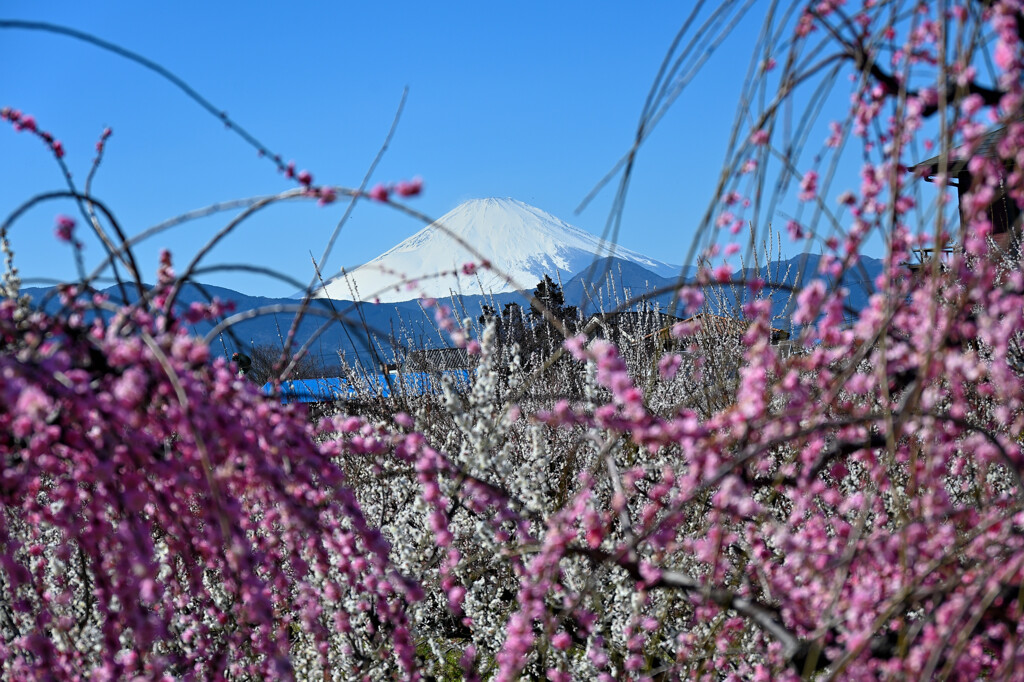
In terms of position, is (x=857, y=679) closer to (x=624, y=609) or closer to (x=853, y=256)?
(x=853, y=256)

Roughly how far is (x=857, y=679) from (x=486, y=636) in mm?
1894

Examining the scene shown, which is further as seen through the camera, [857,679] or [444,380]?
[444,380]

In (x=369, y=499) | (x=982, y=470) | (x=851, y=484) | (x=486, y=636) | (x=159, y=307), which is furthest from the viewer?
(x=851, y=484)

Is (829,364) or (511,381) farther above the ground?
(511,381)

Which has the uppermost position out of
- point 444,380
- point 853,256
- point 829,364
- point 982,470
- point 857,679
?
point 444,380

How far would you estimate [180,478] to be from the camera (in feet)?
4.91

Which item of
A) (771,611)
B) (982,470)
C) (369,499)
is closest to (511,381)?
(369,499)

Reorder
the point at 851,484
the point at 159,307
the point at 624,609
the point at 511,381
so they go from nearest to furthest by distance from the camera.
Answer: the point at 159,307 → the point at 624,609 → the point at 851,484 → the point at 511,381

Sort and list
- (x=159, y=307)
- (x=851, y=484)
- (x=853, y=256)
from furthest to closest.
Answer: (x=851, y=484), (x=159, y=307), (x=853, y=256)

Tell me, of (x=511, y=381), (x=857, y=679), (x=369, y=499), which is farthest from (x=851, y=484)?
(x=857, y=679)

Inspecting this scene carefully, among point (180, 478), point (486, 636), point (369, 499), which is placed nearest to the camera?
point (180, 478)

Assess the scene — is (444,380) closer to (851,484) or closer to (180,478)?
(180,478)

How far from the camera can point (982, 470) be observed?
2.47 metres

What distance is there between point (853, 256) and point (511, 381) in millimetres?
3710
